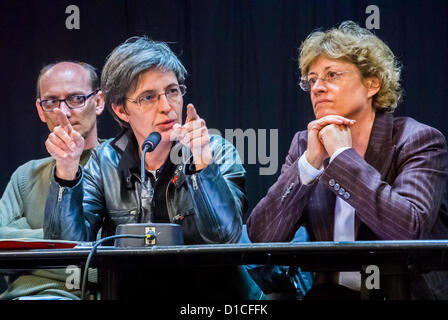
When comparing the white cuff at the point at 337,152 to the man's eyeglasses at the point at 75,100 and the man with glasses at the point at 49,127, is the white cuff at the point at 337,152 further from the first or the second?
the man's eyeglasses at the point at 75,100

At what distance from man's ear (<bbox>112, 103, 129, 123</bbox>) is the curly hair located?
767 mm

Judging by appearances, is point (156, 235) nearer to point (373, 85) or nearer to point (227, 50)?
point (373, 85)

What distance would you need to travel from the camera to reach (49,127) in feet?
9.66

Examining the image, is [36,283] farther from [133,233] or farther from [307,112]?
[307,112]

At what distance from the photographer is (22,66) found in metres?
3.00

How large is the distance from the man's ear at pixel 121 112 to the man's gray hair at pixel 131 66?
0.05 ft

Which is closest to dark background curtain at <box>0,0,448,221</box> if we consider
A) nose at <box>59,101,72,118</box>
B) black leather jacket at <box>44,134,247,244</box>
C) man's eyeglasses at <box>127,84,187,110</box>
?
nose at <box>59,101,72,118</box>

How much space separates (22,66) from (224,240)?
1595 mm

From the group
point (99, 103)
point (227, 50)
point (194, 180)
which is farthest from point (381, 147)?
point (99, 103)

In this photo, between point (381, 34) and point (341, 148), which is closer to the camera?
point (341, 148)

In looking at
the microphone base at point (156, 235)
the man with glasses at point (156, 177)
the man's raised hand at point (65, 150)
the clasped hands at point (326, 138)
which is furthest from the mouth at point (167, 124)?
the microphone base at point (156, 235)

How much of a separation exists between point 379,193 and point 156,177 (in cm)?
91
